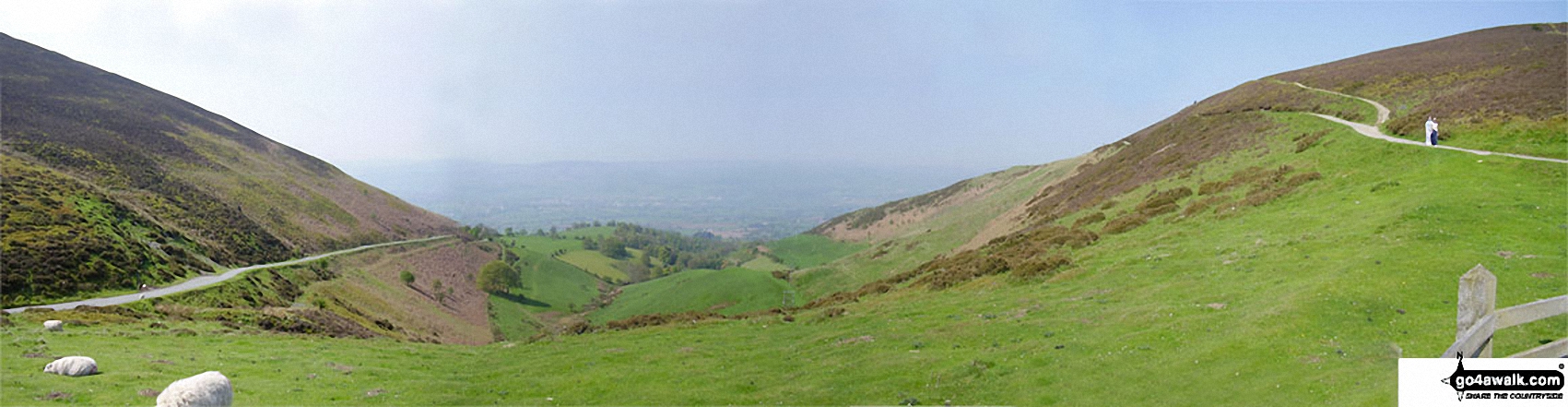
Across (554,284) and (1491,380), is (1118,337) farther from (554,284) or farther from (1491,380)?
(554,284)

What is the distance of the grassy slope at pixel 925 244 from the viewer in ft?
244

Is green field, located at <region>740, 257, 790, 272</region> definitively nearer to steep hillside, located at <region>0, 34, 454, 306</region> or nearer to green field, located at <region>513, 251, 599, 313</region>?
green field, located at <region>513, 251, 599, 313</region>

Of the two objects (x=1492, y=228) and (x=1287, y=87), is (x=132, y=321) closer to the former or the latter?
(x=1492, y=228)

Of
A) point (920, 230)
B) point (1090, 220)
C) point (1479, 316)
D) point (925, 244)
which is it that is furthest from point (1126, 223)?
point (920, 230)

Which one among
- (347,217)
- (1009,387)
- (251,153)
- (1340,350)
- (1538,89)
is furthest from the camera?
(251,153)

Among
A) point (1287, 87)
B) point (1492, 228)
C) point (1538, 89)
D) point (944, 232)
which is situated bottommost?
point (944, 232)

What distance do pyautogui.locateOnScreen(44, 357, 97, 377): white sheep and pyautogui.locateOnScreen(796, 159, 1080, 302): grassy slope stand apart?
5398 cm

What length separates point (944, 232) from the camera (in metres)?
86.4

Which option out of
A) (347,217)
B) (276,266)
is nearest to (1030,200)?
(276,266)

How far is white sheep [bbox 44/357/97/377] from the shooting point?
22.5 metres

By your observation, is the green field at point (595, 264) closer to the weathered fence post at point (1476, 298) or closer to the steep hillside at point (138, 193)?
the steep hillside at point (138, 193)

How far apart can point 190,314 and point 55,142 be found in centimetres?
7190

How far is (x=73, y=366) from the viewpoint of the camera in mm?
22719

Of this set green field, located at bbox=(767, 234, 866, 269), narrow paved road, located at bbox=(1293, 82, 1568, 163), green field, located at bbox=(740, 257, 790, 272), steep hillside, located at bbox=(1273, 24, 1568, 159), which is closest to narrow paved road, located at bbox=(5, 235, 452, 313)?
green field, located at bbox=(740, 257, 790, 272)
